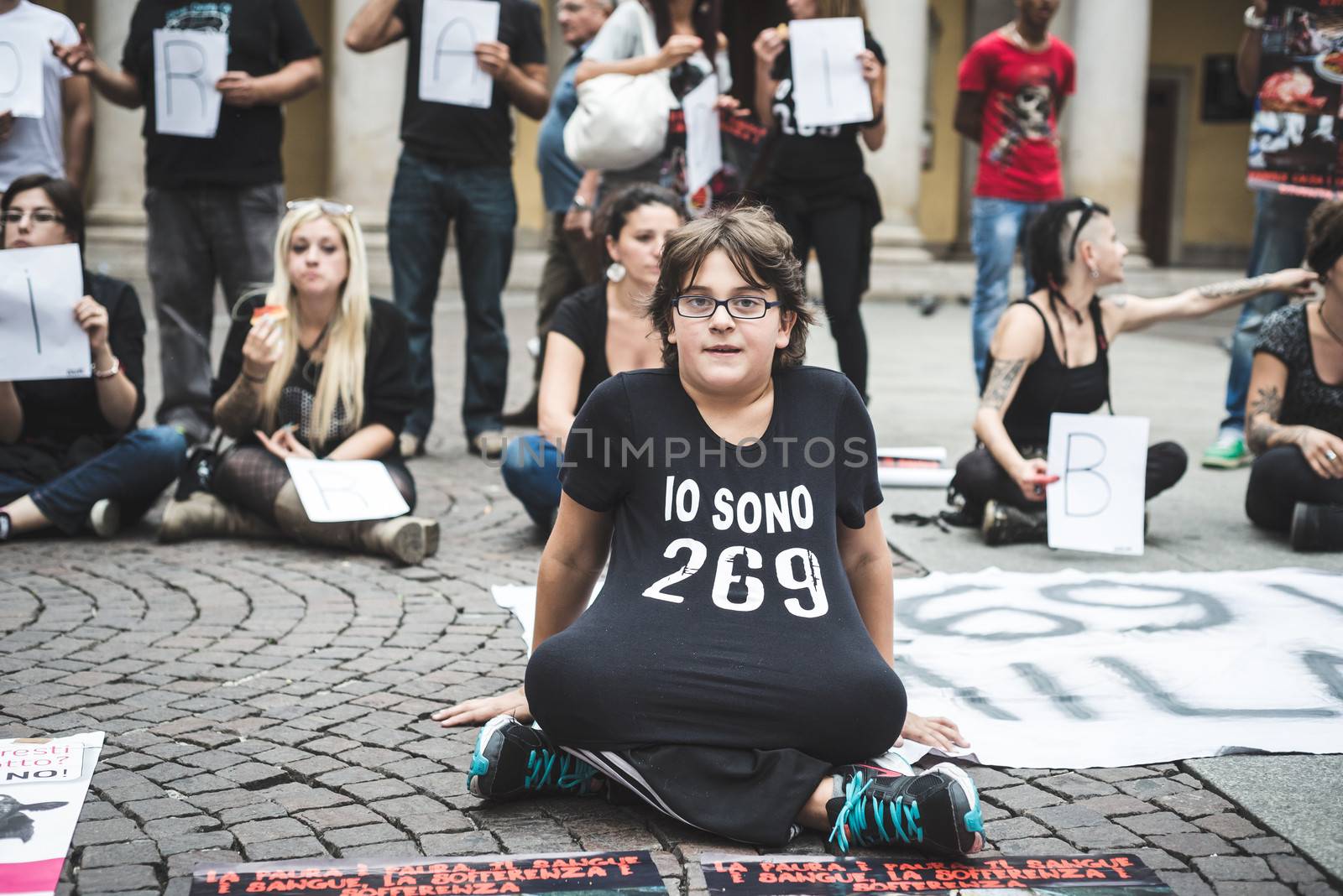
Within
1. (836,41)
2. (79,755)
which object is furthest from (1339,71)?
(79,755)

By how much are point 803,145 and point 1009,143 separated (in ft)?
4.99

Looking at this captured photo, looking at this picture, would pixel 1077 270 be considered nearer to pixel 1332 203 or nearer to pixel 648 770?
pixel 1332 203

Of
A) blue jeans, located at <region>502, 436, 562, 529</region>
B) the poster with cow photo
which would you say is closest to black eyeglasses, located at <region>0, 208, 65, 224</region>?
blue jeans, located at <region>502, 436, 562, 529</region>

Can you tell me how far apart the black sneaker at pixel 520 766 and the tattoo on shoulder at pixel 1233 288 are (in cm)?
309

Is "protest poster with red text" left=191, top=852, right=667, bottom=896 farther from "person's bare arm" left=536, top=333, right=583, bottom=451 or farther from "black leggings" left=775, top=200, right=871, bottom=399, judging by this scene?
"black leggings" left=775, top=200, right=871, bottom=399

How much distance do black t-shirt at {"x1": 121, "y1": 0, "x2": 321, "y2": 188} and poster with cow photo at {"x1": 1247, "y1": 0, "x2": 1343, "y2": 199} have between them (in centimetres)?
393

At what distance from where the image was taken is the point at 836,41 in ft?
19.8

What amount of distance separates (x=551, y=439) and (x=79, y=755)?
2.03 metres

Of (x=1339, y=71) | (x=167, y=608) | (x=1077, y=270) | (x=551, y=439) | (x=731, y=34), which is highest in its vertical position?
(x=731, y=34)

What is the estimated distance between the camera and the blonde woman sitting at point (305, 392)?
4934 millimetres

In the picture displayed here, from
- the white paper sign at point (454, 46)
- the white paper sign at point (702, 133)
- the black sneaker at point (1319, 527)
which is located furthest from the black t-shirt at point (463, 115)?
the black sneaker at point (1319, 527)

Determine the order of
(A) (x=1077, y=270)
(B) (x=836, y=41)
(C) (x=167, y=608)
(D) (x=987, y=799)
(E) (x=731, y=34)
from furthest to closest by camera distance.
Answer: (E) (x=731, y=34)
(B) (x=836, y=41)
(A) (x=1077, y=270)
(C) (x=167, y=608)
(D) (x=987, y=799)

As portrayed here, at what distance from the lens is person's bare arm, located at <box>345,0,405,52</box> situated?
640cm

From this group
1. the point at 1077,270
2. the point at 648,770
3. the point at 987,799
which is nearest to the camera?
the point at 648,770
